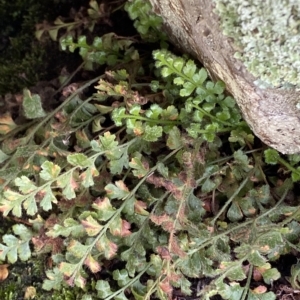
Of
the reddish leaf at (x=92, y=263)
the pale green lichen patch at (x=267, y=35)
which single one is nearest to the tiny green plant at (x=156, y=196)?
the reddish leaf at (x=92, y=263)

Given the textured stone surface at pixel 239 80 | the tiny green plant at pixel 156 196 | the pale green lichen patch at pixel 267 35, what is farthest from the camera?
the tiny green plant at pixel 156 196

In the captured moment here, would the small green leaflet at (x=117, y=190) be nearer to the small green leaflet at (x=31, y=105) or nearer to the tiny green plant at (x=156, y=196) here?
the tiny green plant at (x=156, y=196)

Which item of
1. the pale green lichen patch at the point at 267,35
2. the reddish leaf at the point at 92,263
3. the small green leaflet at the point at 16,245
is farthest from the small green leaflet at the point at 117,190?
the pale green lichen patch at the point at 267,35

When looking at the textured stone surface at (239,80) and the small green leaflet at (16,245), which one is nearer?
the textured stone surface at (239,80)

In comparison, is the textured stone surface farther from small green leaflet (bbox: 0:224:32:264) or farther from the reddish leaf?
small green leaflet (bbox: 0:224:32:264)

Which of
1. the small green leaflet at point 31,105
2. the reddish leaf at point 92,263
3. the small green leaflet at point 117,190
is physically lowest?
the reddish leaf at point 92,263

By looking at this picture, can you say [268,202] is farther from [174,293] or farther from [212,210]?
[174,293]

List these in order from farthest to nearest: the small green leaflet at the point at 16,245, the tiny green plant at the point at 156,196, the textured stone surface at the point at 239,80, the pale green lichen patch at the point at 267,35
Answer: the small green leaflet at the point at 16,245 < the tiny green plant at the point at 156,196 < the textured stone surface at the point at 239,80 < the pale green lichen patch at the point at 267,35

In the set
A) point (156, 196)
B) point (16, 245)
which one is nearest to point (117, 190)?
point (156, 196)

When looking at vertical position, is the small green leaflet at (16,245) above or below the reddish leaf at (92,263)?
above
